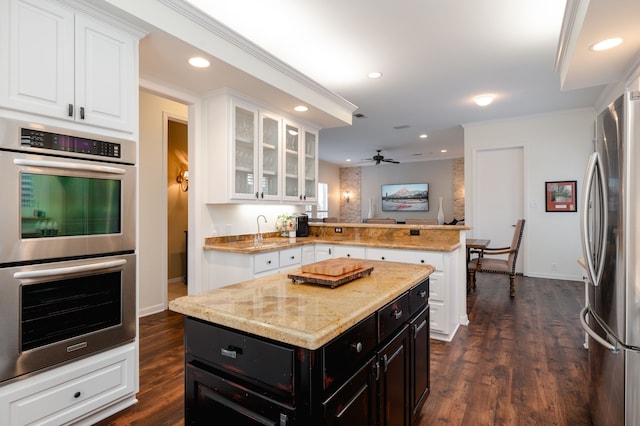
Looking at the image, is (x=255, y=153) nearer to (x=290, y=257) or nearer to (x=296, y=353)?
(x=290, y=257)

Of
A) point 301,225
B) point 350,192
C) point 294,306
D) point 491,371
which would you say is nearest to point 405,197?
point 350,192

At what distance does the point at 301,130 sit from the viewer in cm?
432

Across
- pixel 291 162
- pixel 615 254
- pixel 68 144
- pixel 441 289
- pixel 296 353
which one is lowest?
pixel 441 289

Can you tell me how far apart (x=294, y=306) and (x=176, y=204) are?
5.02 metres

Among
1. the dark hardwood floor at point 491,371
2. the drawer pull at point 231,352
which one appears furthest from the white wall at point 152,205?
the drawer pull at point 231,352

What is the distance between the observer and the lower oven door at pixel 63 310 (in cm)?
159

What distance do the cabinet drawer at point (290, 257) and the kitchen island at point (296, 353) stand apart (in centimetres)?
194

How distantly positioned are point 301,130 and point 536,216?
14.3ft

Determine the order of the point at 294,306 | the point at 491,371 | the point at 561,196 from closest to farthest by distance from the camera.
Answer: the point at 294,306 → the point at 491,371 → the point at 561,196

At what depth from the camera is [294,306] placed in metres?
1.24

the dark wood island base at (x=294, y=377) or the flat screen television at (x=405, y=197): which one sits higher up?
the flat screen television at (x=405, y=197)

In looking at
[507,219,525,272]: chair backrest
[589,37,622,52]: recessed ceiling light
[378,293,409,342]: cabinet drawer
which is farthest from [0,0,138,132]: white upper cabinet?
[507,219,525,272]: chair backrest

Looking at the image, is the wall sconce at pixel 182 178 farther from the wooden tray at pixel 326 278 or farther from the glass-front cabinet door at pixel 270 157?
the wooden tray at pixel 326 278

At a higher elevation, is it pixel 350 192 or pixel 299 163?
pixel 350 192
